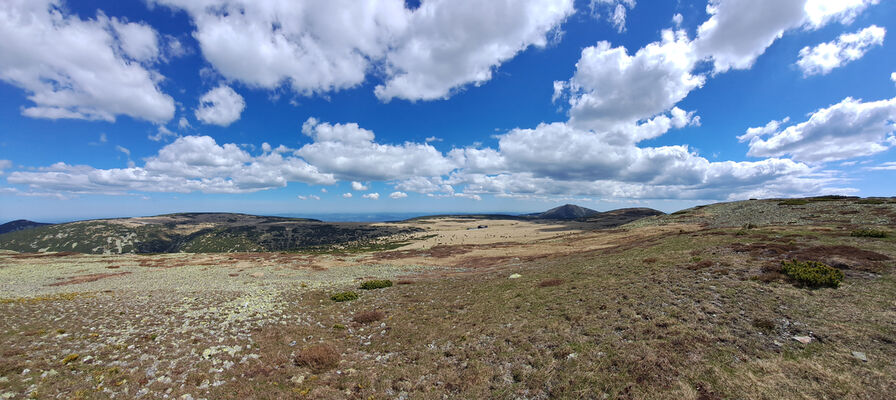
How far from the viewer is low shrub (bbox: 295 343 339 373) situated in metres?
13.0

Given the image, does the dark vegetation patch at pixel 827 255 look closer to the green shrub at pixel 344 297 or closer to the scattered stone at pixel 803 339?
the scattered stone at pixel 803 339

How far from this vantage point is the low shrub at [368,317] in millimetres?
19750

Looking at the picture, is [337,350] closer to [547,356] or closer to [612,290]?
[547,356]

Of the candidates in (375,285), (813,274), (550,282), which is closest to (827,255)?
(813,274)

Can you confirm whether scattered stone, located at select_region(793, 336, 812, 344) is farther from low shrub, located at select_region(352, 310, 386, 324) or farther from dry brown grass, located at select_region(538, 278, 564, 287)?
low shrub, located at select_region(352, 310, 386, 324)

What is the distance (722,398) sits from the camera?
8484 mm

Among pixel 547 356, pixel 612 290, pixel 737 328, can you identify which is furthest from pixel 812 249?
pixel 547 356

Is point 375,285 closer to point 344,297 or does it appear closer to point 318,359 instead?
point 344,297

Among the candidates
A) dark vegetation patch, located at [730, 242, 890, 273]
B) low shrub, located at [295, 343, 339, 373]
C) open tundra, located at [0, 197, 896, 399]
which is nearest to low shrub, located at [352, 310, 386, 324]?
open tundra, located at [0, 197, 896, 399]

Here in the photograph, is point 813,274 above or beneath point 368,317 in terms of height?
above

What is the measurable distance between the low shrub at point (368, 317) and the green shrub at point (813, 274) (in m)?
24.8

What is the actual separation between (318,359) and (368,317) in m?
6.58

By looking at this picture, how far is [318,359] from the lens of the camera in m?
13.5

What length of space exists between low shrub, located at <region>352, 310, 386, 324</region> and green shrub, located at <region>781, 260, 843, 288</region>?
81.3 feet
